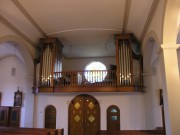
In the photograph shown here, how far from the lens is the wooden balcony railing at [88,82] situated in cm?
Answer: 821

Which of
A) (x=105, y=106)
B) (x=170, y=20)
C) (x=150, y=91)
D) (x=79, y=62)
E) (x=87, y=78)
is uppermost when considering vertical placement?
(x=79, y=62)

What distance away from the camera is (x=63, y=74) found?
8930mm

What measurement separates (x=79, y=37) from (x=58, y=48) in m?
1.14

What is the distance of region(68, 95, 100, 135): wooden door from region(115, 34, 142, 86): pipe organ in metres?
1.77

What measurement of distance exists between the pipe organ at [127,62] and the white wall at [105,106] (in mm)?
920

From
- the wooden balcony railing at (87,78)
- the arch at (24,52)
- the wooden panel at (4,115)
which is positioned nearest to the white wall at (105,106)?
the wooden balcony railing at (87,78)

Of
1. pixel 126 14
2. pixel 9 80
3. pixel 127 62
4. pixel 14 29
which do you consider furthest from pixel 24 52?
pixel 126 14

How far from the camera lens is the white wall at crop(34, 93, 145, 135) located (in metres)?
8.62

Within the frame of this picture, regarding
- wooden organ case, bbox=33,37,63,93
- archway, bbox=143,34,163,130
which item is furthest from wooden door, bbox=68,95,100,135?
archway, bbox=143,34,163,130

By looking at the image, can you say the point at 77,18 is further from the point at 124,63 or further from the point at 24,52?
the point at 24,52

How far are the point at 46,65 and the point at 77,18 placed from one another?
2.74 metres

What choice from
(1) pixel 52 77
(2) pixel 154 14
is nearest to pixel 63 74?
(1) pixel 52 77

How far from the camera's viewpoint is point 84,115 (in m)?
8.98

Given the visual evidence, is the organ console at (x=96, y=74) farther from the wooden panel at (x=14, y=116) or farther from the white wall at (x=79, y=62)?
the white wall at (x=79, y=62)
